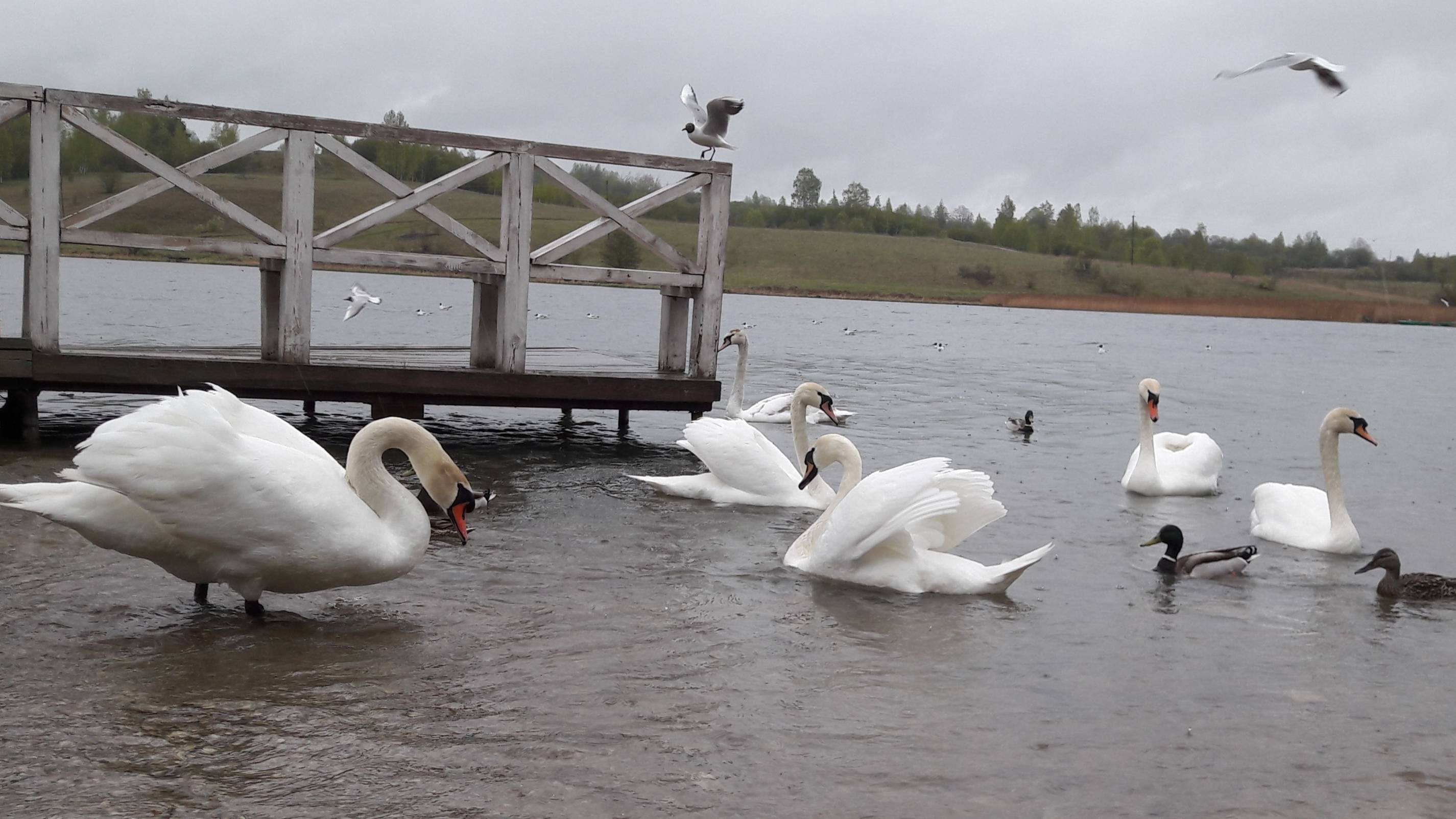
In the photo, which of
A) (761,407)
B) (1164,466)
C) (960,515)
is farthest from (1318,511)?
(761,407)

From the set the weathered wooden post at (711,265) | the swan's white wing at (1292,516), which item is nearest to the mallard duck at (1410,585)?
the swan's white wing at (1292,516)

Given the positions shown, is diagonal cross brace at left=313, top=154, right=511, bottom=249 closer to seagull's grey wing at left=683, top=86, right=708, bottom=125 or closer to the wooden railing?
the wooden railing

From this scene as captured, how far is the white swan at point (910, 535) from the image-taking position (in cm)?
739

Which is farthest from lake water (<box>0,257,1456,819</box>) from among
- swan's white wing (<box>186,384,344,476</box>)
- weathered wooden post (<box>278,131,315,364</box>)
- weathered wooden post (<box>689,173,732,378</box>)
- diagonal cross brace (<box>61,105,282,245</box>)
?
diagonal cross brace (<box>61,105,282,245</box>)

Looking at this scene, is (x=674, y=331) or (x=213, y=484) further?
(x=674, y=331)

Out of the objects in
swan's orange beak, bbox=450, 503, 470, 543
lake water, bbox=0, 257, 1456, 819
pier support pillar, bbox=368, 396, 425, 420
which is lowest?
lake water, bbox=0, 257, 1456, 819

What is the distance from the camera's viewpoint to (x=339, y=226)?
11023 millimetres

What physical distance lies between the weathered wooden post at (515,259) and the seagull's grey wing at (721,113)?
247cm

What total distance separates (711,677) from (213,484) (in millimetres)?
2324

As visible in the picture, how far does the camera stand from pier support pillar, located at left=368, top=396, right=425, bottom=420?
37.0 ft

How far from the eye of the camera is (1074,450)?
1538 centimetres

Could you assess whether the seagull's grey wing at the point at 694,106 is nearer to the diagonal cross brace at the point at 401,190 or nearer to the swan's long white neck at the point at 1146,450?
the diagonal cross brace at the point at 401,190

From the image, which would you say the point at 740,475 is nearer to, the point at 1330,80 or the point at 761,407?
the point at 1330,80

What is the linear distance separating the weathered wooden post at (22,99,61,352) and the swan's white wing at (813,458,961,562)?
652 cm
